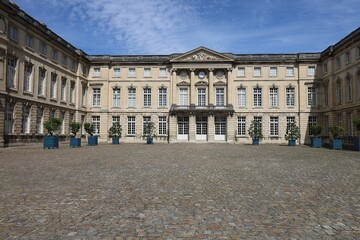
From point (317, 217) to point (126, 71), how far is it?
34.9 meters

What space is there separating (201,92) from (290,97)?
11.1m

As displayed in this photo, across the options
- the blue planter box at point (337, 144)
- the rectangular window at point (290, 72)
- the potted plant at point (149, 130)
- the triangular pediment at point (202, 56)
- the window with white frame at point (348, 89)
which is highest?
the triangular pediment at point (202, 56)

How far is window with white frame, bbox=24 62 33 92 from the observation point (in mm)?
24542

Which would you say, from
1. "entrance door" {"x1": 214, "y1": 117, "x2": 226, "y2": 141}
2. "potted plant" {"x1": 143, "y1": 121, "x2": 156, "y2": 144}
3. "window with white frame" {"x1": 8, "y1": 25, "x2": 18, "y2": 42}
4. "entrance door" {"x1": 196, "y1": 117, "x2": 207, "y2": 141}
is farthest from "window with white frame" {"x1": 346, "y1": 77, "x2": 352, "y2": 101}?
"window with white frame" {"x1": 8, "y1": 25, "x2": 18, "y2": 42}

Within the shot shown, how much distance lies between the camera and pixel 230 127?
34.6m

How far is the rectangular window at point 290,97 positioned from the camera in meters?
35.4

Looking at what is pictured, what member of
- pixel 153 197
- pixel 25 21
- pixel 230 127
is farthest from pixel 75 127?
pixel 153 197

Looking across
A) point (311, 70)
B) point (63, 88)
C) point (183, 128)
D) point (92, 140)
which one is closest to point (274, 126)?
point (311, 70)

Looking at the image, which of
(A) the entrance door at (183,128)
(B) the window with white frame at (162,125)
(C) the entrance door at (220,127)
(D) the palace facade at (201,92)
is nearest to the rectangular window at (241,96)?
(D) the palace facade at (201,92)

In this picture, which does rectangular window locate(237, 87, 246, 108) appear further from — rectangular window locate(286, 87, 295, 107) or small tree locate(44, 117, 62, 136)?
small tree locate(44, 117, 62, 136)

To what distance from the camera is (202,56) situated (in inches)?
1390

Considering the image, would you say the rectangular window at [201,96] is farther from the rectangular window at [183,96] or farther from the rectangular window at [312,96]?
the rectangular window at [312,96]

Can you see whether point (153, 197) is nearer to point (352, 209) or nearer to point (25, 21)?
point (352, 209)

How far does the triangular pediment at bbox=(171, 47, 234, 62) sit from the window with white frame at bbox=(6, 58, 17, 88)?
1783cm
